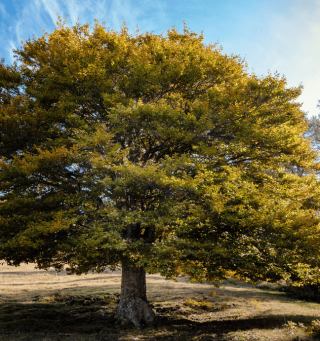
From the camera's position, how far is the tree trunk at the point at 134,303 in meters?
10.0

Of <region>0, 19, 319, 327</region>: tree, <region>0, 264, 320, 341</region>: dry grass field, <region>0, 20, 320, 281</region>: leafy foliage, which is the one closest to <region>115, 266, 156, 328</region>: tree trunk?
<region>0, 19, 319, 327</region>: tree

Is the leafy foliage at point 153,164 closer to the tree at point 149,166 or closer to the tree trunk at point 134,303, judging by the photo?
the tree at point 149,166

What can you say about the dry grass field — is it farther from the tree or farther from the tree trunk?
the tree

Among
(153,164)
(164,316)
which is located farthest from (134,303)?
(153,164)

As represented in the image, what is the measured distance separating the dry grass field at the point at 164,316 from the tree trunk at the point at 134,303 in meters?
0.54

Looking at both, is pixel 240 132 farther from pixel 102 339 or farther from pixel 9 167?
pixel 102 339

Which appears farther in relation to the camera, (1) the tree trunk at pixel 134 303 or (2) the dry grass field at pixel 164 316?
(1) the tree trunk at pixel 134 303

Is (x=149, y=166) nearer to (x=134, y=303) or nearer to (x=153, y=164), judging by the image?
(x=153, y=164)

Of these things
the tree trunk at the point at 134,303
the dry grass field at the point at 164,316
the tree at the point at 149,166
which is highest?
the tree at the point at 149,166

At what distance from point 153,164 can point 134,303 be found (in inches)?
242

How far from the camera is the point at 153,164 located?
382 inches

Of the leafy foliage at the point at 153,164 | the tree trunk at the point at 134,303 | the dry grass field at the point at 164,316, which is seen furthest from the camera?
the tree trunk at the point at 134,303

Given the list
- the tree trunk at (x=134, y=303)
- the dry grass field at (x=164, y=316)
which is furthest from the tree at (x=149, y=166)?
the dry grass field at (x=164, y=316)

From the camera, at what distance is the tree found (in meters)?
7.23
